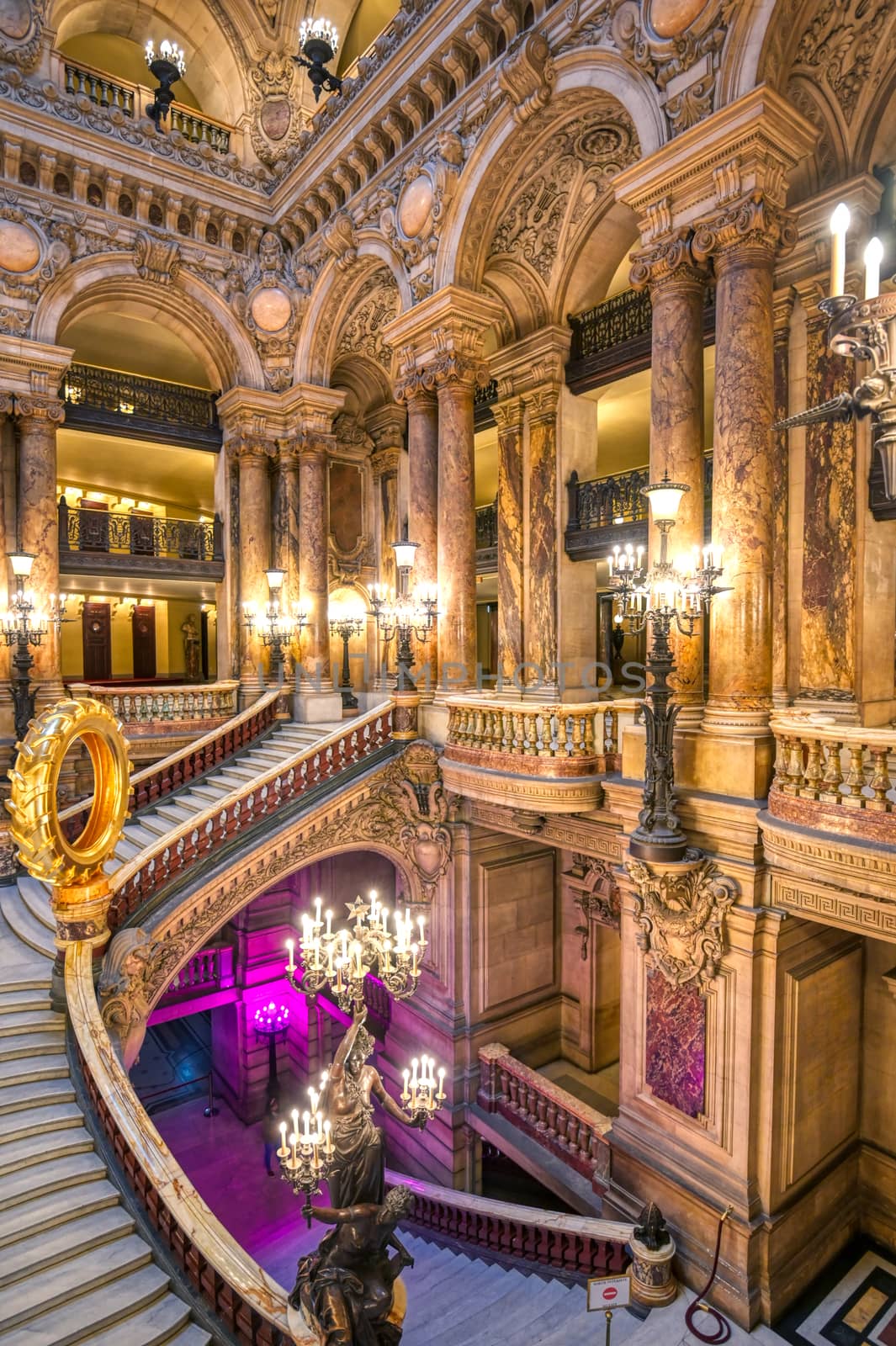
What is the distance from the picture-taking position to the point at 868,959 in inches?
256

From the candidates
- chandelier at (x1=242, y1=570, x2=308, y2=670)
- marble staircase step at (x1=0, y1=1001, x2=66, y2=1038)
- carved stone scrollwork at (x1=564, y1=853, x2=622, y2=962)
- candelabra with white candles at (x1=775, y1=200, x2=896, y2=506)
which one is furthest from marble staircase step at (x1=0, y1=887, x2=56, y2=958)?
candelabra with white candles at (x1=775, y1=200, x2=896, y2=506)

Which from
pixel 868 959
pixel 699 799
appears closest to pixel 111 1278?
pixel 699 799

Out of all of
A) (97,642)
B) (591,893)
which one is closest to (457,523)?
(591,893)

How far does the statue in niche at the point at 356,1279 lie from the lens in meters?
3.84

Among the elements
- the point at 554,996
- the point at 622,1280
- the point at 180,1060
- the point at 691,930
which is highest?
the point at 691,930

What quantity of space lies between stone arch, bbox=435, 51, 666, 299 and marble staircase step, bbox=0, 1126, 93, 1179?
9.60m

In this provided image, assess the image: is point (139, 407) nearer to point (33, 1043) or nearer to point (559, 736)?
point (559, 736)

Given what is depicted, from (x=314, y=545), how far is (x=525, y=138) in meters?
6.79

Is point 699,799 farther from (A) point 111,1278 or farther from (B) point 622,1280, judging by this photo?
(A) point 111,1278

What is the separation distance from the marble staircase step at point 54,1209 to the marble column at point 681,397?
5641 mm

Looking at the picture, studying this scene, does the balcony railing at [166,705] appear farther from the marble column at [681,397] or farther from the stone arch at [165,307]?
the marble column at [681,397]

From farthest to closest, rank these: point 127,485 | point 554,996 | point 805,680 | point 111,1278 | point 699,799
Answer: point 127,485 → point 554,996 → point 805,680 → point 699,799 → point 111,1278

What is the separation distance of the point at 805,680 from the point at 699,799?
2.40 meters

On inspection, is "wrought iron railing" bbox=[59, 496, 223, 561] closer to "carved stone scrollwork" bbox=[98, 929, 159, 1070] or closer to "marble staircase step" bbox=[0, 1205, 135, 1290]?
"carved stone scrollwork" bbox=[98, 929, 159, 1070]
